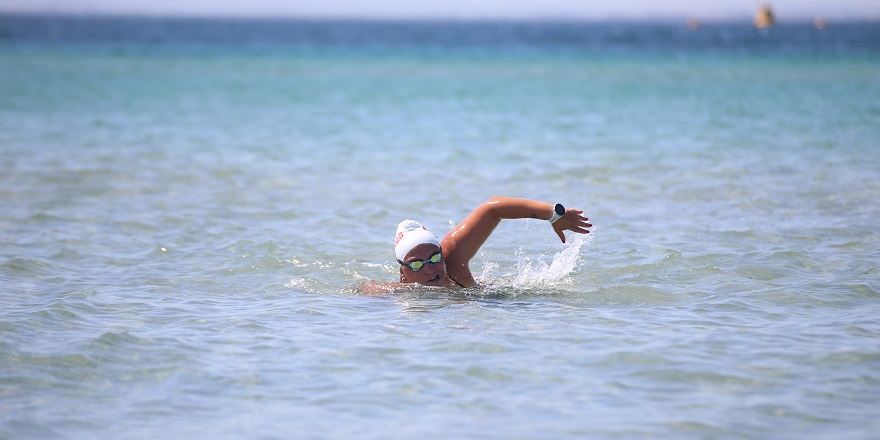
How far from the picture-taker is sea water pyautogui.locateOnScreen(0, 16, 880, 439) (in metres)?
5.41

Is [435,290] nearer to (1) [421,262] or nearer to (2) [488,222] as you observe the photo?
(1) [421,262]

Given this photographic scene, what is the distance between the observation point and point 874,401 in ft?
17.5

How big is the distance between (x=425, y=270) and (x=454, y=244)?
0.36 metres

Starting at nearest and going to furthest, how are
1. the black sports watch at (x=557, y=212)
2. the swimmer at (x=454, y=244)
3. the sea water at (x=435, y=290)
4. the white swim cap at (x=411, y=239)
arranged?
the sea water at (x=435, y=290), the black sports watch at (x=557, y=212), the swimmer at (x=454, y=244), the white swim cap at (x=411, y=239)

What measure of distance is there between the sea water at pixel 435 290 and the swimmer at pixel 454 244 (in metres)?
0.19

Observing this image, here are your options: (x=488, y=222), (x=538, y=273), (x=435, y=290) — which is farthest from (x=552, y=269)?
(x=435, y=290)

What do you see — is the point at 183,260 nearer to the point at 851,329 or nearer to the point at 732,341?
the point at 732,341

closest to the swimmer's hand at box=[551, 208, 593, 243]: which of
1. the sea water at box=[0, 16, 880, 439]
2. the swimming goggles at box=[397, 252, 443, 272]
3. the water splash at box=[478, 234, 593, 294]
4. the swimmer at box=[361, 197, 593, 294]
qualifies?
the swimmer at box=[361, 197, 593, 294]

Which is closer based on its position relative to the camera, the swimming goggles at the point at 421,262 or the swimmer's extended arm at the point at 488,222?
the swimmer's extended arm at the point at 488,222

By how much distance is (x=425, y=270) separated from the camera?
7789 millimetres

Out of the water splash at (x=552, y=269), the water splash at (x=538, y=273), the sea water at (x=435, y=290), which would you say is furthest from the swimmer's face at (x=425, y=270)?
the water splash at (x=552, y=269)

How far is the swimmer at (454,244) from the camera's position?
24.8ft

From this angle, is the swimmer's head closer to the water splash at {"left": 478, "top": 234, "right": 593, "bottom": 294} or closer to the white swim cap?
the white swim cap

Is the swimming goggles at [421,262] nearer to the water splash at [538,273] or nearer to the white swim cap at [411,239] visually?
the white swim cap at [411,239]
